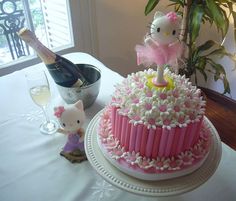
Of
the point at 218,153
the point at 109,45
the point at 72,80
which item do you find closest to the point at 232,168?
the point at 218,153

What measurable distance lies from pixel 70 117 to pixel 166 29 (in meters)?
0.33

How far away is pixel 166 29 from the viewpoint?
580 mm

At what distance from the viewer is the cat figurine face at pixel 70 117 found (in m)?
0.72

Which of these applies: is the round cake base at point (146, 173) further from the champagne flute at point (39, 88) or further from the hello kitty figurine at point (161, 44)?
the champagne flute at point (39, 88)

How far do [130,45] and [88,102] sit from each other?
1103 millimetres

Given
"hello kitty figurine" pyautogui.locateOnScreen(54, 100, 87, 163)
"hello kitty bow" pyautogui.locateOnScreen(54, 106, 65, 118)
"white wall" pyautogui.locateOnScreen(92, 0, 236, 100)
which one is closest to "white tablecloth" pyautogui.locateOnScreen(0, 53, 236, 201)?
"hello kitty figurine" pyautogui.locateOnScreen(54, 100, 87, 163)

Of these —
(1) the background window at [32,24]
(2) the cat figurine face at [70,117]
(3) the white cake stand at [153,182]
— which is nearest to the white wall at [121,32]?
(1) the background window at [32,24]

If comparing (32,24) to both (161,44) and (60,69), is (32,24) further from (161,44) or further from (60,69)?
(161,44)

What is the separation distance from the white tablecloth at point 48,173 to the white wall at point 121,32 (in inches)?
36.6

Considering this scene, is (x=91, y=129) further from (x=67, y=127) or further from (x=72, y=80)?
Answer: (x=72, y=80)

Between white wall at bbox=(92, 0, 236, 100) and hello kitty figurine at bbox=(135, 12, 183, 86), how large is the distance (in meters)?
1.13

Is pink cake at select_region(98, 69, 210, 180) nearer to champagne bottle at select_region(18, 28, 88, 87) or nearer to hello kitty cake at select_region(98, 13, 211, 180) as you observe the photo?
hello kitty cake at select_region(98, 13, 211, 180)

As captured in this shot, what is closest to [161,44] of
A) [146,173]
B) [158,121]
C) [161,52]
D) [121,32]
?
[161,52]

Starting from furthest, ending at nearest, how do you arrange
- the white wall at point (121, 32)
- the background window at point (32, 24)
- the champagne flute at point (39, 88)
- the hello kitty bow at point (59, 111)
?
the white wall at point (121, 32), the background window at point (32, 24), the champagne flute at point (39, 88), the hello kitty bow at point (59, 111)
